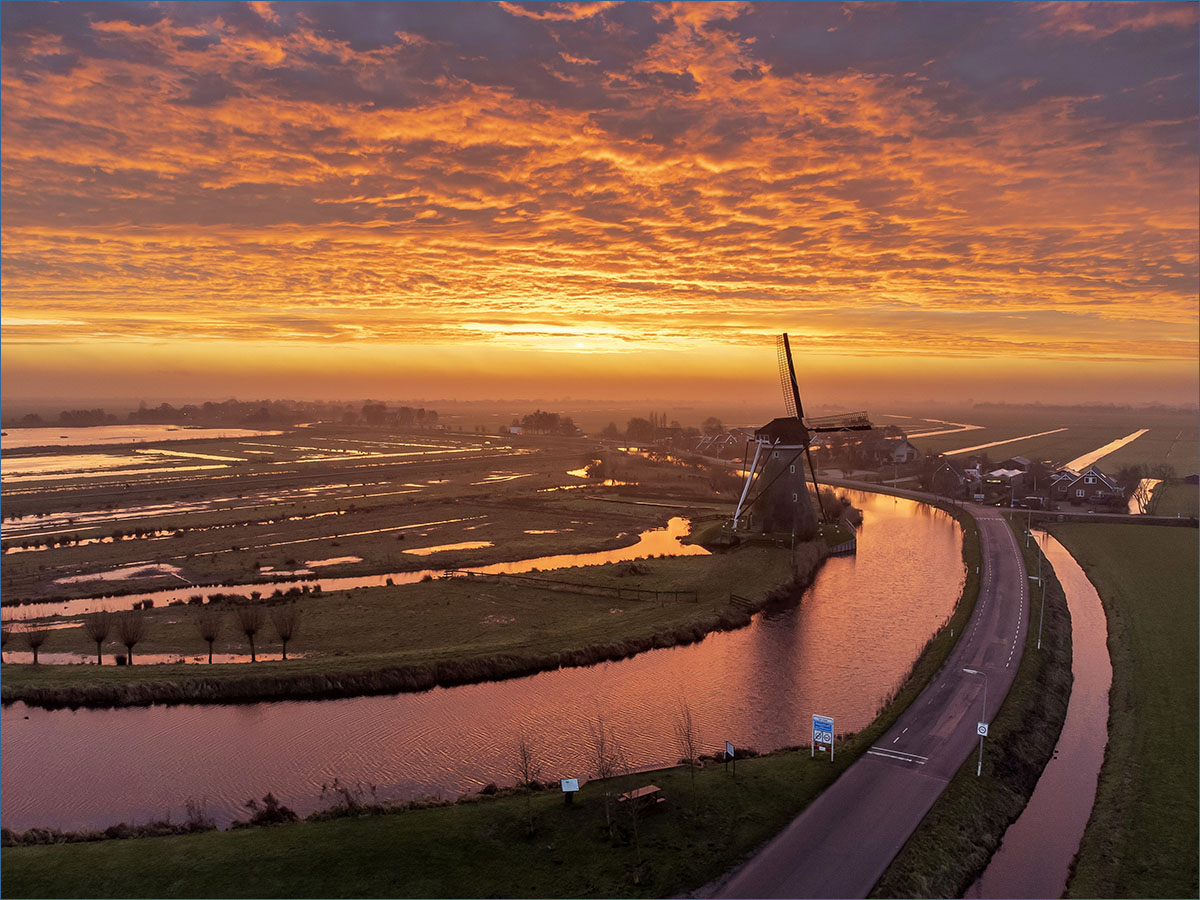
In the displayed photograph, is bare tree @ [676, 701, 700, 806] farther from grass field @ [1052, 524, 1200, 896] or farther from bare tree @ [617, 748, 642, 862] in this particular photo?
grass field @ [1052, 524, 1200, 896]

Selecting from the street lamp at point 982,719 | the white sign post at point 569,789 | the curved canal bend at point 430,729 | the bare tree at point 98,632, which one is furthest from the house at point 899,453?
the bare tree at point 98,632

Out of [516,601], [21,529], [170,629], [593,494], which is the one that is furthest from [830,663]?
[21,529]

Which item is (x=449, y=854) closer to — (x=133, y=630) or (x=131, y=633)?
(x=131, y=633)

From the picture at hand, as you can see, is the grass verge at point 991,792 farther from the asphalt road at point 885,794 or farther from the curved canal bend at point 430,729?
the curved canal bend at point 430,729

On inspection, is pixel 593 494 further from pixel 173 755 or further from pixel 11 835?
pixel 11 835

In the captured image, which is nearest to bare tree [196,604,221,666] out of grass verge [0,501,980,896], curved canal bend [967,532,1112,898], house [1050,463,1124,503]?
grass verge [0,501,980,896]

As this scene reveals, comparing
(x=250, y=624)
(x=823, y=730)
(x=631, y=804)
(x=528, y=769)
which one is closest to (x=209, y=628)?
(x=250, y=624)

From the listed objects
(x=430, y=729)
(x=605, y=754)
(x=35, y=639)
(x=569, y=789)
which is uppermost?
(x=35, y=639)
